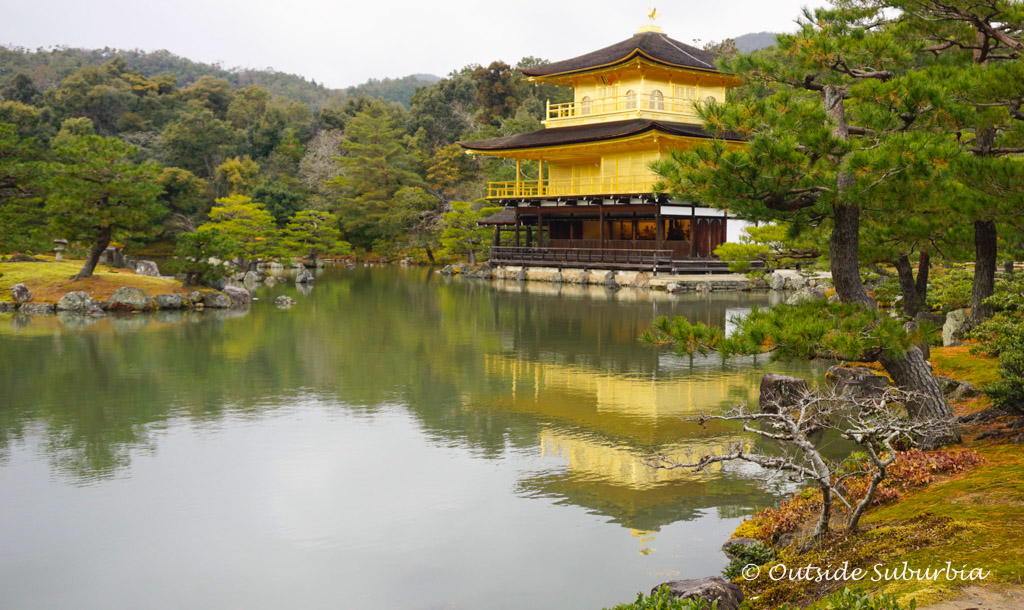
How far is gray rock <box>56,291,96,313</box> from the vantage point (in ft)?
64.9

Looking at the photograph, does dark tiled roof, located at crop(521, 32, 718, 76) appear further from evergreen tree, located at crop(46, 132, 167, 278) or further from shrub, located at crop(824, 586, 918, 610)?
shrub, located at crop(824, 586, 918, 610)

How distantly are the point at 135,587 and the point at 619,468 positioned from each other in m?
4.23

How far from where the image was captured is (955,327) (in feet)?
38.8

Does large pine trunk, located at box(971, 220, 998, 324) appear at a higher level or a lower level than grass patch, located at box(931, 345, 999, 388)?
higher

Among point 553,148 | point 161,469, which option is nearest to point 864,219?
point 161,469

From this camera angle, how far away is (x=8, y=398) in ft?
34.2

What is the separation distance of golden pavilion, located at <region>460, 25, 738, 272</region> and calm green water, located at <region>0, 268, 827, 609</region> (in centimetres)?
1555

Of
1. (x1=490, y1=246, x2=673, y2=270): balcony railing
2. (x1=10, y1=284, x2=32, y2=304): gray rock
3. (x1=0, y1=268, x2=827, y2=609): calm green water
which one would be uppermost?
(x1=490, y1=246, x2=673, y2=270): balcony railing

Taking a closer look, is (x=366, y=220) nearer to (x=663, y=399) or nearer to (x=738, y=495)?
(x=663, y=399)

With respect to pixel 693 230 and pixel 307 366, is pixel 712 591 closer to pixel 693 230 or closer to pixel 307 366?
pixel 307 366

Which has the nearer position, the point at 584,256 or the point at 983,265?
the point at 983,265

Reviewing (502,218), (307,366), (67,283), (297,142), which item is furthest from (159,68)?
(307,366)

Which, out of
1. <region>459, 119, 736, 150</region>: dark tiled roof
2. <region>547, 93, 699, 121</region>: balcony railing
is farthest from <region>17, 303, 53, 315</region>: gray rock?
<region>547, 93, 699, 121</region>: balcony railing

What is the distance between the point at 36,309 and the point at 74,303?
85 centimetres
